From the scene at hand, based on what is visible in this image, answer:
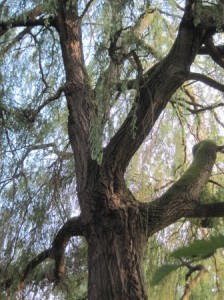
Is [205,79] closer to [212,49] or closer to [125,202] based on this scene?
[212,49]

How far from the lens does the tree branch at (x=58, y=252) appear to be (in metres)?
3.38

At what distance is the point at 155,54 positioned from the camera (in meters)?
3.77

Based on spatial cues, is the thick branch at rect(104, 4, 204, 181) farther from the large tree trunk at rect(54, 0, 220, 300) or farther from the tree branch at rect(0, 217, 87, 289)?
the tree branch at rect(0, 217, 87, 289)

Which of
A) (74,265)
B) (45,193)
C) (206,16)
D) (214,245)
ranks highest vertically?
(206,16)

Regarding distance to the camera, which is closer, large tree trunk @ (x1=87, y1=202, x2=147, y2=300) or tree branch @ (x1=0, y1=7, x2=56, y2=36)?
large tree trunk @ (x1=87, y1=202, x2=147, y2=300)

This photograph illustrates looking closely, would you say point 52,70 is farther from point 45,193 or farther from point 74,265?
point 74,265

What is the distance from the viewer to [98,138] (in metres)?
3.04

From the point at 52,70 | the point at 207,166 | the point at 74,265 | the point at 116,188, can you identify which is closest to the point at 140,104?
the point at 116,188

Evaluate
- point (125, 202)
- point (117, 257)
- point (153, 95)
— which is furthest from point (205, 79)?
point (117, 257)

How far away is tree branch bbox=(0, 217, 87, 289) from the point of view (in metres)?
3.38

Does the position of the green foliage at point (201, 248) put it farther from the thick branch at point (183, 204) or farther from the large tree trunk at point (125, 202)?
the thick branch at point (183, 204)

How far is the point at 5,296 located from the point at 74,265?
0.71 m

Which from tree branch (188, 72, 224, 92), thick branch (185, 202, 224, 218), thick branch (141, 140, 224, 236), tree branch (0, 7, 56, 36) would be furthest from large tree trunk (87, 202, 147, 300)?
tree branch (0, 7, 56, 36)

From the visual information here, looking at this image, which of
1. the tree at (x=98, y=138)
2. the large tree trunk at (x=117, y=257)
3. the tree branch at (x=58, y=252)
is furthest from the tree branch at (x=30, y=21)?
the large tree trunk at (x=117, y=257)
